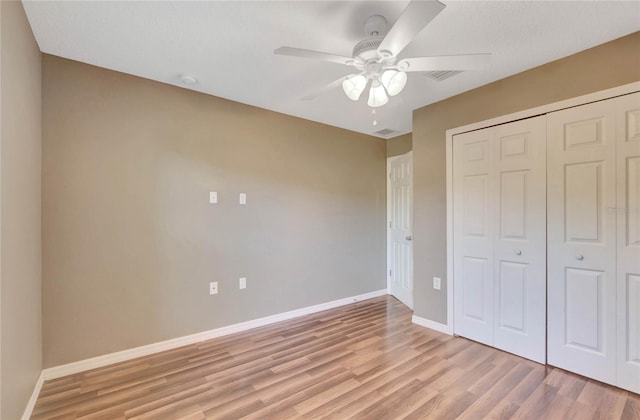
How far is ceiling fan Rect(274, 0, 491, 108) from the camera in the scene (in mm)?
1286

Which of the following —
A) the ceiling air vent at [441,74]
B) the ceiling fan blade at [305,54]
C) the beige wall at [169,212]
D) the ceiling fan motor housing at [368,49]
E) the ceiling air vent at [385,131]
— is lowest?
the beige wall at [169,212]

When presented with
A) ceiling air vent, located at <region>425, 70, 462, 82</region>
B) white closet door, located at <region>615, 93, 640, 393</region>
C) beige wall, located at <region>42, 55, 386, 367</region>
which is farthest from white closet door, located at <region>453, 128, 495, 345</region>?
beige wall, located at <region>42, 55, 386, 367</region>

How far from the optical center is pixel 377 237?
409 centimetres

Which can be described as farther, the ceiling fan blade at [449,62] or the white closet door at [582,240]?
the white closet door at [582,240]

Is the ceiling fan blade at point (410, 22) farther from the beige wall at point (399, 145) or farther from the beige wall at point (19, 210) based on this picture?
the beige wall at point (399, 145)

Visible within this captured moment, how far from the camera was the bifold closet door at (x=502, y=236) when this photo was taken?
2232 millimetres

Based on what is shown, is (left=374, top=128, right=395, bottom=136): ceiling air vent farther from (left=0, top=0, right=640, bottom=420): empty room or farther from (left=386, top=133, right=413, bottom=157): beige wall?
(left=0, top=0, right=640, bottom=420): empty room

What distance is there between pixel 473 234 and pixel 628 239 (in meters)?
0.99

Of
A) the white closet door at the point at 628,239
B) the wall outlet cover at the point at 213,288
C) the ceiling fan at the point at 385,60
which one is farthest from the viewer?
the wall outlet cover at the point at 213,288

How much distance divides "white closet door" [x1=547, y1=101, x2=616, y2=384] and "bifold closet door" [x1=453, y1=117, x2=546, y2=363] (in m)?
0.08

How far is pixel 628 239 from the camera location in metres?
1.83

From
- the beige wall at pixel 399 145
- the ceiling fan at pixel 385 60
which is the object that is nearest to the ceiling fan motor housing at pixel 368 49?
the ceiling fan at pixel 385 60

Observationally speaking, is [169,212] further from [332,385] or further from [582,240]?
[582,240]

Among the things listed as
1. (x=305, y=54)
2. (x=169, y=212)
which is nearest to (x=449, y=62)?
(x=305, y=54)
